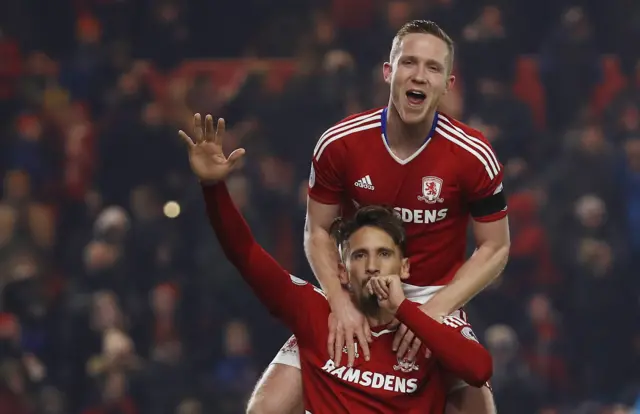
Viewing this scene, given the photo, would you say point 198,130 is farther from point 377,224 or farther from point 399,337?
point 399,337

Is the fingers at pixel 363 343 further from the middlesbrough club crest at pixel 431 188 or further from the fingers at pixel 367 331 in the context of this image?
the middlesbrough club crest at pixel 431 188

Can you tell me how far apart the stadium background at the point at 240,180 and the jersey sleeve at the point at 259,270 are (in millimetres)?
3255

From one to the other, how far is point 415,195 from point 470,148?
23cm

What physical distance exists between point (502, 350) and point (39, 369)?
8.36 feet

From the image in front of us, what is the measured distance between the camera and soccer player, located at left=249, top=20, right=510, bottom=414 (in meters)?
4.06

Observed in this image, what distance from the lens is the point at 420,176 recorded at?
4191 mm

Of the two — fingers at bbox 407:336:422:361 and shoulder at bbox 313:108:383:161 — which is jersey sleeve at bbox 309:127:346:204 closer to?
shoulder at bbox 313:108:383:161

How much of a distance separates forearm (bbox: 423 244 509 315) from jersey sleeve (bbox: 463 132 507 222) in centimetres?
11

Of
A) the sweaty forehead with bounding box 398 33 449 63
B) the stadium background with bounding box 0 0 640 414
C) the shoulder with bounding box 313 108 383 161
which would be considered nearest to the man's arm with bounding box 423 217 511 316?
the shoulder with bounding box 313 108 383 161

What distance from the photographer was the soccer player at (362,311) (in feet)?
12.3

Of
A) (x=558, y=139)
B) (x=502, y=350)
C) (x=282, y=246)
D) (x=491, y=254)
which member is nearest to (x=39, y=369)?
(x=282, y=246)

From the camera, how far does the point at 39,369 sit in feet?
24.1

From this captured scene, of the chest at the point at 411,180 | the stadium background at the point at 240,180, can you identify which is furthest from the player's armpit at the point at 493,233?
the stadium background at the point at 240,180

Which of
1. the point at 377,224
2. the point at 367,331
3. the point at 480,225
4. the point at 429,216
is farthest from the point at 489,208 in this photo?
the point at 367,331
